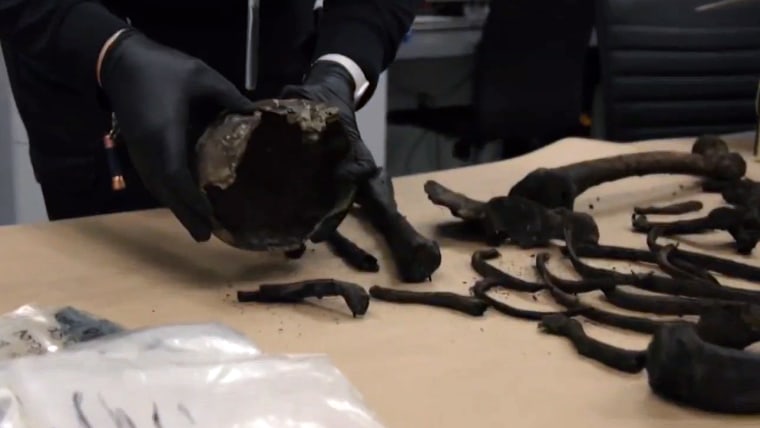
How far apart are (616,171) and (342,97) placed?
0.27 meters

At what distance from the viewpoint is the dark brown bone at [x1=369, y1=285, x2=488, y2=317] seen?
77 centimetres

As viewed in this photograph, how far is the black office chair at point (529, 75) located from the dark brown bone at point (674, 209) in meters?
1.48

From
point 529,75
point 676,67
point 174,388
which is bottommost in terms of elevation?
point 529,75

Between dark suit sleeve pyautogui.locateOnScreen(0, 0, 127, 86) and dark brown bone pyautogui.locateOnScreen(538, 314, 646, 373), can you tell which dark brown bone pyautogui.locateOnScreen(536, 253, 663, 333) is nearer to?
dark brown bone pyautogui.locateOnScreen(538, 314, 646, 373)

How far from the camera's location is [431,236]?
955 mm

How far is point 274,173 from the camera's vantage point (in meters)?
0.84

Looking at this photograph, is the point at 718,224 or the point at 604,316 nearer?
the point at 604,316

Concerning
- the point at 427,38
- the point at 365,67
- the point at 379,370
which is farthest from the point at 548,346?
the point at 427,38

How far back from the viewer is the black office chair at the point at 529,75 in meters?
2.53

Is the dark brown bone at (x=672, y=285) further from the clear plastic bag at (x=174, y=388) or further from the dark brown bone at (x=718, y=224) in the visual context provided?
the clear plastic bag at (x=174, y=388)

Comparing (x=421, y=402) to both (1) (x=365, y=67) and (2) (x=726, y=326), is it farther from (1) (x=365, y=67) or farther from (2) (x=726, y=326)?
(1) (x=365, y=67)

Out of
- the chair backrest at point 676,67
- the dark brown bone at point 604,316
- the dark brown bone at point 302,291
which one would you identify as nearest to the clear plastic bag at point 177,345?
the dark brown bone at point 302,291

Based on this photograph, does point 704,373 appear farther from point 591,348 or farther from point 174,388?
point 174,388

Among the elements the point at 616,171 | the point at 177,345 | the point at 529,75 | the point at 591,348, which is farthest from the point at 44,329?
the point at 529,75
